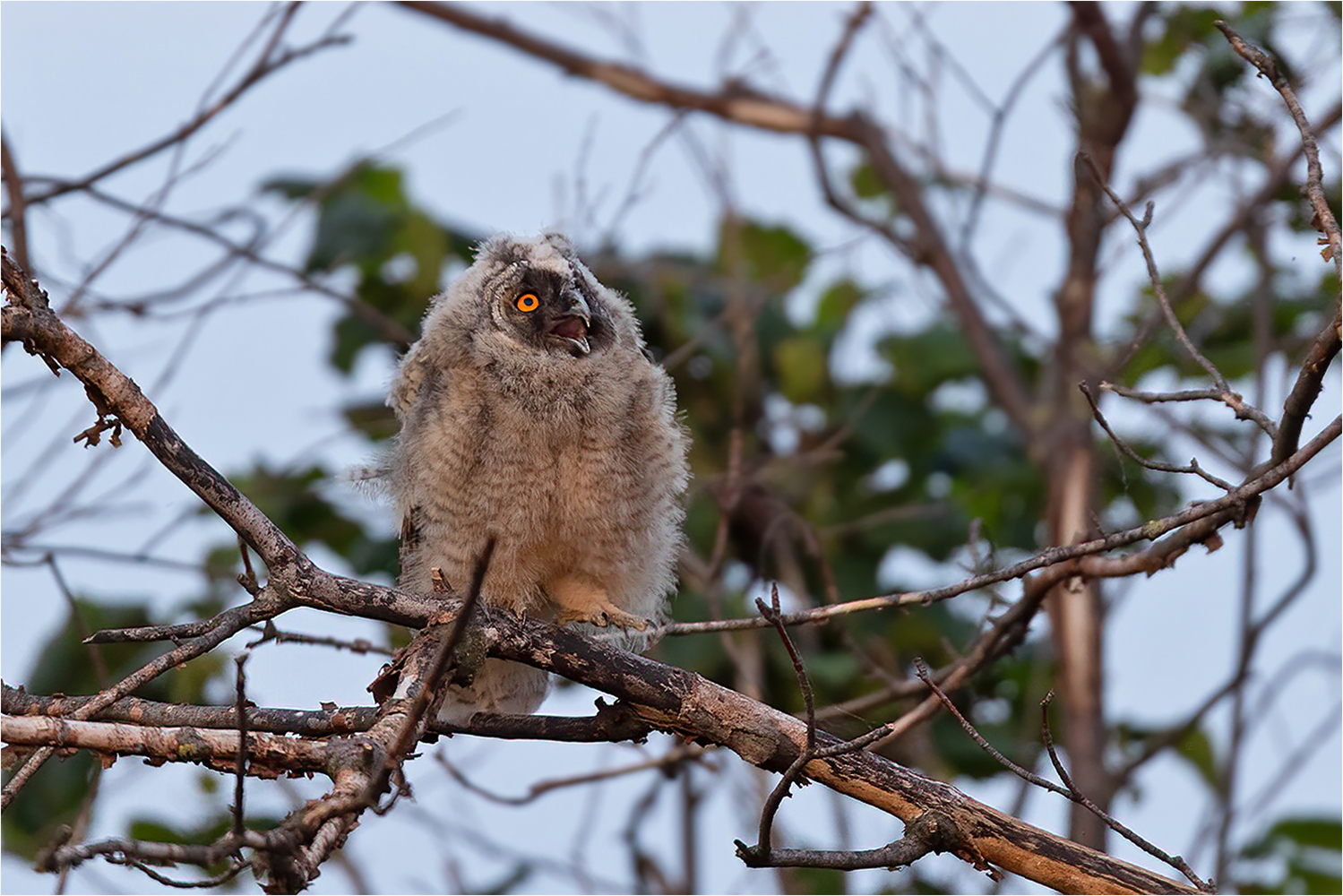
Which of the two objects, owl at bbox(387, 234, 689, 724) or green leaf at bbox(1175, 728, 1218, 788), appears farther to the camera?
green leaf at bbox(1175, 728, 1218, 788)

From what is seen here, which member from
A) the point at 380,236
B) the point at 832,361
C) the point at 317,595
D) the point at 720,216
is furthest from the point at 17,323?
the point at 720,216

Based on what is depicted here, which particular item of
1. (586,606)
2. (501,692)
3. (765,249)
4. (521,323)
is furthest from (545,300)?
(765,249)

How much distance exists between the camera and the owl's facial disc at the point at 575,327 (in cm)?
354

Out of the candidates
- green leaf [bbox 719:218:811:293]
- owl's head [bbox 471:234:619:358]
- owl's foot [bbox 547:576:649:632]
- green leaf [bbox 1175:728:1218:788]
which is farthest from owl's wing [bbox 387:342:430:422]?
green leaf [bbox 1175:728:1218:788]

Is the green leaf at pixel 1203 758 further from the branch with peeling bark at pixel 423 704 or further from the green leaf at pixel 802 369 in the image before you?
the branch with peeling bark at pixel 423 704

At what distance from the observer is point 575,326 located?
3.59 metres

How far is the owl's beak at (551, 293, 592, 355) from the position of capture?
139 inches

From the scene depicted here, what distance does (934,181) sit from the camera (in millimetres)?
7031

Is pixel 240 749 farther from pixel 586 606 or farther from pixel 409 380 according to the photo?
pixel 409 380

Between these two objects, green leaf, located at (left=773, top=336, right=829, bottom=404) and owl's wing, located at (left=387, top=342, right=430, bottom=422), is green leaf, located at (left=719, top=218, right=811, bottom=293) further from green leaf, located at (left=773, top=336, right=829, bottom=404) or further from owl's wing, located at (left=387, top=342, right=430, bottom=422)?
owl's wing, located at (left=387, top=342, right=430, bottom=422)

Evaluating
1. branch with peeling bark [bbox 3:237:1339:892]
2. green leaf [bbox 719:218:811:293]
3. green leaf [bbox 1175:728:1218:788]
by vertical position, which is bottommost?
branch with peeling bark [bbox 3:237:1339:892]

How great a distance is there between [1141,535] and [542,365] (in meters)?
1.58

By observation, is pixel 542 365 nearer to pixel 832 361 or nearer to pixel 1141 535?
pixel 1141 535

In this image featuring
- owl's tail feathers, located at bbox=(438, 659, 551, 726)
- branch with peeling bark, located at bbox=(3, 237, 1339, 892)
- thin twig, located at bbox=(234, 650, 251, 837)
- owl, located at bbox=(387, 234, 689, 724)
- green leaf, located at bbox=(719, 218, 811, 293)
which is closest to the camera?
thin twig, located at bbox=(234, 650, 251, 837)
